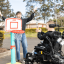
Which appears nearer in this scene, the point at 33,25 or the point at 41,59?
the point at 41,59

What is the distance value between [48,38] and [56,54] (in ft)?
1.53

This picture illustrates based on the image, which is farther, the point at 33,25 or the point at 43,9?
the point at 33,25

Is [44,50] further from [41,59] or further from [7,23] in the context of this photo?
[7,23]

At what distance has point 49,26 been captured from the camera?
3.33m

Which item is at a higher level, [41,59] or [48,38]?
[48,38]

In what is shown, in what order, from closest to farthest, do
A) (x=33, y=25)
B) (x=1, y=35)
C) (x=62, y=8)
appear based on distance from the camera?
1. (x=1, y=35)
2. (x=62, y=8)
3. (x=33, y=25)

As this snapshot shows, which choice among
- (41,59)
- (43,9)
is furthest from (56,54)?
(43,9)

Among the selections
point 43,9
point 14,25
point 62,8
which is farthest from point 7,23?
point 43,9

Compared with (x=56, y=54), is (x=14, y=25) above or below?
above

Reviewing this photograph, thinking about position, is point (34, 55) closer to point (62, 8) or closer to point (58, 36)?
point (58, 36)

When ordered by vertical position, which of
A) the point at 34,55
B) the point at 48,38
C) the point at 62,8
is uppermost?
the point at 62,8

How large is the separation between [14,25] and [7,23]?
8.9 inches

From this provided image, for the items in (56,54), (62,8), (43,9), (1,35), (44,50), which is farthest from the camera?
(43,9)

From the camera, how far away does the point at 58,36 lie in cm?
319
